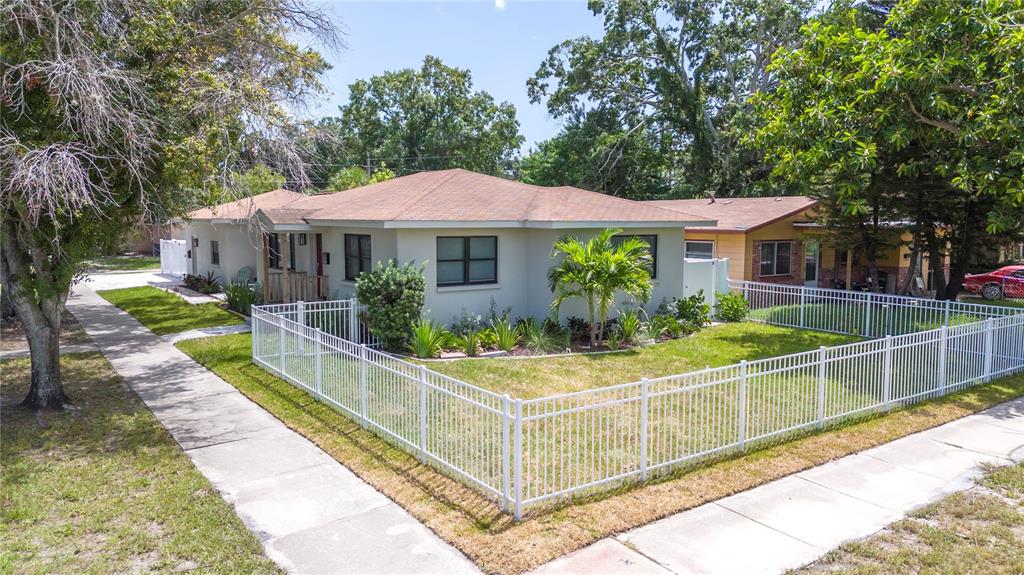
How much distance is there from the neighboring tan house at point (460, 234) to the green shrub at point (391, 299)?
966 millimetres

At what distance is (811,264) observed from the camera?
25672 mm

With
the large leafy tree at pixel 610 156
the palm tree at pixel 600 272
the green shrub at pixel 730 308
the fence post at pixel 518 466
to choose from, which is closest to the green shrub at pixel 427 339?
the palm tree at pixel 600 272

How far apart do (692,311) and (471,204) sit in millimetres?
6302

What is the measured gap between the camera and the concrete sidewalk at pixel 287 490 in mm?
5699

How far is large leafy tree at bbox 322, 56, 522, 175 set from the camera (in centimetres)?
4784

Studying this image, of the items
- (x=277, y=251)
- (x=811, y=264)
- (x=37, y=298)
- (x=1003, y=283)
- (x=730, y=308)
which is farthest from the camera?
(x=811, y=264)

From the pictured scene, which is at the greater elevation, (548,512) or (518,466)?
(518,466)

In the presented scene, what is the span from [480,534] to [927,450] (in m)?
6.08

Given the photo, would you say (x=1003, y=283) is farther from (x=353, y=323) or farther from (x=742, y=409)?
(x=353, y=323)

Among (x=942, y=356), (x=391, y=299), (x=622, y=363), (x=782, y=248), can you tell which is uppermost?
(x=782, y=248)

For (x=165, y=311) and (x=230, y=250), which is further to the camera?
(x=230, y=250)

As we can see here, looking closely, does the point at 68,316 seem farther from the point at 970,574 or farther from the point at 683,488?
the point at 970,574

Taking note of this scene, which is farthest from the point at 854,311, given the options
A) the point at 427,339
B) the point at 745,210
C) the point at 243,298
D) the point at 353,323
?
the point at 243,298

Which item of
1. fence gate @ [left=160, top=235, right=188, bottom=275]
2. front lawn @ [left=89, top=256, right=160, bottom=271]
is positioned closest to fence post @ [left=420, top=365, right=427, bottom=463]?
fence gate @ [left=160, top=235, right=188, bottom=275]
